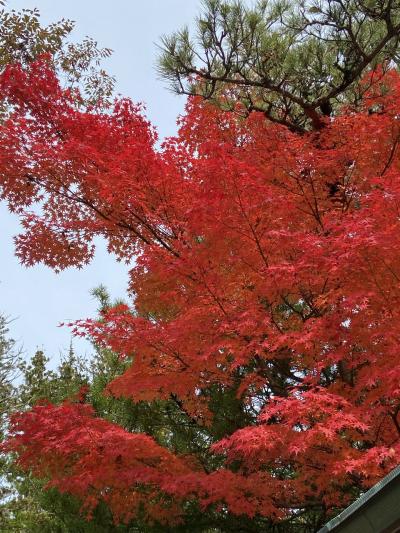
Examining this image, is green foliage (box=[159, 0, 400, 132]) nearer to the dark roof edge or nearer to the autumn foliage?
the autumn foliage

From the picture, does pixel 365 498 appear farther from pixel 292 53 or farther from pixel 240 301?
pixel 292 53

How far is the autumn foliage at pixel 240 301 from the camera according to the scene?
19.2ft

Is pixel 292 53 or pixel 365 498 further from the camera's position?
pixel 292 53

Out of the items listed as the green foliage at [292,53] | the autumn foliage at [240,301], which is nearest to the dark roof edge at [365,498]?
the autumn foliage at [240,301]

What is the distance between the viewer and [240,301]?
259 inches

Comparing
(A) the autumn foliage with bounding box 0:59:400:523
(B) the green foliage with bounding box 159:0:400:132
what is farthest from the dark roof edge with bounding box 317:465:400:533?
(B) the green foliage with bounding box 159:0:400:132

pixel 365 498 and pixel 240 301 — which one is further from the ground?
pixel 240 301

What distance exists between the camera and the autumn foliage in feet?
19.2

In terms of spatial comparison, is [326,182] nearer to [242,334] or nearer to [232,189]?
[232,189]

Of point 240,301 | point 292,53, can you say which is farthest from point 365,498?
point 292,53

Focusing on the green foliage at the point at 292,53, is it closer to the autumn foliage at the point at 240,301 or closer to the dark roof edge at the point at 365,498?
the autumn foliage at the point at 240,301

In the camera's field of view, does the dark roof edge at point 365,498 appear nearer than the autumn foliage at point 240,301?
Yes

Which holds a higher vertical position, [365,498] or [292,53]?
[292,53]

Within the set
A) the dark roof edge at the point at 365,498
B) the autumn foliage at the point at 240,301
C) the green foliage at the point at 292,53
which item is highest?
the green foliage at the point at 292,53
